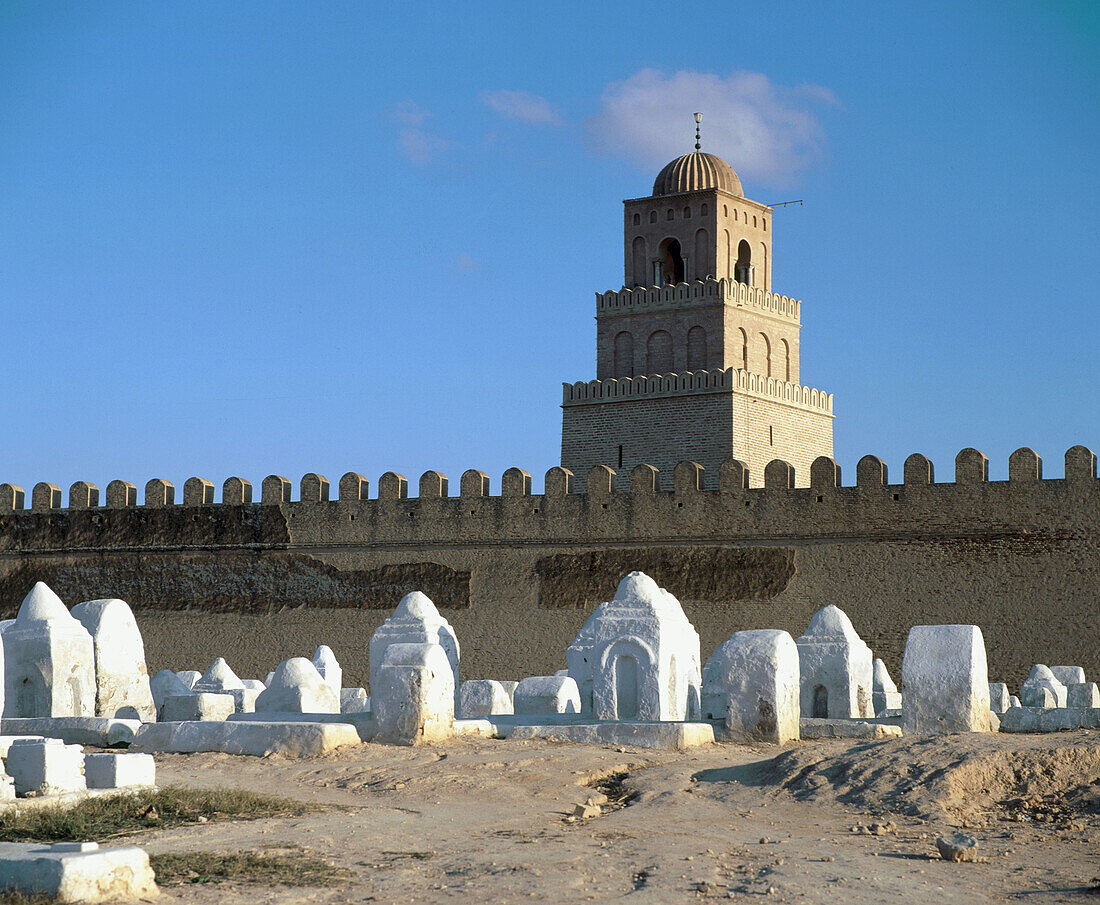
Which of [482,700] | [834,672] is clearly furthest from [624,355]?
[834,672]

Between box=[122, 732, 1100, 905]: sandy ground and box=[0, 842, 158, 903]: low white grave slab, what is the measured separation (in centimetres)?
21

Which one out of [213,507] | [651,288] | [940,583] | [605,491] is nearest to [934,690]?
[940,583]

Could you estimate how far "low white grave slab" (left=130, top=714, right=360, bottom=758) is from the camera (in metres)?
10.6

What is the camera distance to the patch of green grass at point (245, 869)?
6.27 metres

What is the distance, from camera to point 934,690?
11.2 meters

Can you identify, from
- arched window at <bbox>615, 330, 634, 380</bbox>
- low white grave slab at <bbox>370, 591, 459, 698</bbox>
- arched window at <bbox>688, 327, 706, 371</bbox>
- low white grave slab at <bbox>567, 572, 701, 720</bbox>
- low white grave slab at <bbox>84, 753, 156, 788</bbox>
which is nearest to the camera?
low white grave slab at <bbox>84, 753, 156, 788</bbox>

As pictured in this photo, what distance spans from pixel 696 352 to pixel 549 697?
14443mm

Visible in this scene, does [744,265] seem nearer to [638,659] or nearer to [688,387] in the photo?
[688,387]

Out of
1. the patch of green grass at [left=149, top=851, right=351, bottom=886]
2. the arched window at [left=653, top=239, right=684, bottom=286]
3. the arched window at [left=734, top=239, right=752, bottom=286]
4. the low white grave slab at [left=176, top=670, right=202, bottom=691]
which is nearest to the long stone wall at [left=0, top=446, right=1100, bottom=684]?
the low white grave slab at [left=176, top=670, right=202, bottom=691]

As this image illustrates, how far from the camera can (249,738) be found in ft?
35.5

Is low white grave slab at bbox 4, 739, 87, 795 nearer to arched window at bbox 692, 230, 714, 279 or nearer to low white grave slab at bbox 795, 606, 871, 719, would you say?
low white grave slab at bbox 795, 606, 871, 719

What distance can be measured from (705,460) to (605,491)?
4353 mm

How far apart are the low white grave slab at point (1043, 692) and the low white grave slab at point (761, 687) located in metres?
4.42

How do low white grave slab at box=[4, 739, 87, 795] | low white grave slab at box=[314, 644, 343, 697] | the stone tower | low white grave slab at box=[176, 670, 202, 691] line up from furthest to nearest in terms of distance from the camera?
1. the stone tower
2. low white grave slab at box=[176, 670, 202, 691]
3. low white grave slab at box=[314, 644, 343, 697]
4. low white grave slab at box=[4, 739, 87, 795]
